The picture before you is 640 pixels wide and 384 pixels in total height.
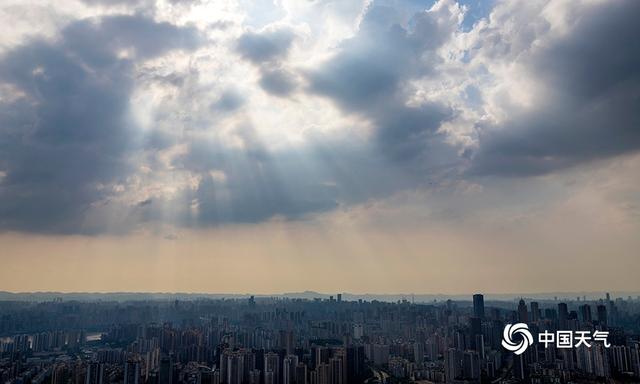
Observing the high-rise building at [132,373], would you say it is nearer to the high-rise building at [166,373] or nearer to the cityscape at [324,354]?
the cityscape at [324,354]

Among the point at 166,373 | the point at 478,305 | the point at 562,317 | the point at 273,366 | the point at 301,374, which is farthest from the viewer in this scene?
the point at 478,305

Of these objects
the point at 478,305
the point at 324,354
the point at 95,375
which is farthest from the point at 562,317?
the point at 95,375

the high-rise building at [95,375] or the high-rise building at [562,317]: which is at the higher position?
the high-rise building at [562,317]

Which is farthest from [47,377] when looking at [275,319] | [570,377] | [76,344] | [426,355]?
[275,319]

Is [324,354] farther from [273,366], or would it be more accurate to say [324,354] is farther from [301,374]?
[273,366]

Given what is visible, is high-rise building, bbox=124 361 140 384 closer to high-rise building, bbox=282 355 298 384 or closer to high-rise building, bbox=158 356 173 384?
high-rise building, bbox=158 356 173 384

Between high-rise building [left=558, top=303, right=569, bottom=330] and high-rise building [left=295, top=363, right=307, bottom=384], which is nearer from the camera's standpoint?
high-rise building [left=295, top=363, right=307, bottom=384]

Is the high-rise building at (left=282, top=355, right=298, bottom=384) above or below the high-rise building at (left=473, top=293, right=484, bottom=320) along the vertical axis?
below

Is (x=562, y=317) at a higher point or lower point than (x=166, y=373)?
higher

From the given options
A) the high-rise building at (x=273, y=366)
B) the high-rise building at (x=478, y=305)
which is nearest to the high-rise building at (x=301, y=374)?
the high-rise building at (x=273, y=366)

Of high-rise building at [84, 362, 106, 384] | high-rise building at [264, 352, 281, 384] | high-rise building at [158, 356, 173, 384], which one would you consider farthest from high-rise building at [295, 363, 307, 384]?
high-rise building at [84, 362, 106, 384]

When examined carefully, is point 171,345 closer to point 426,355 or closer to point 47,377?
point 47,377
